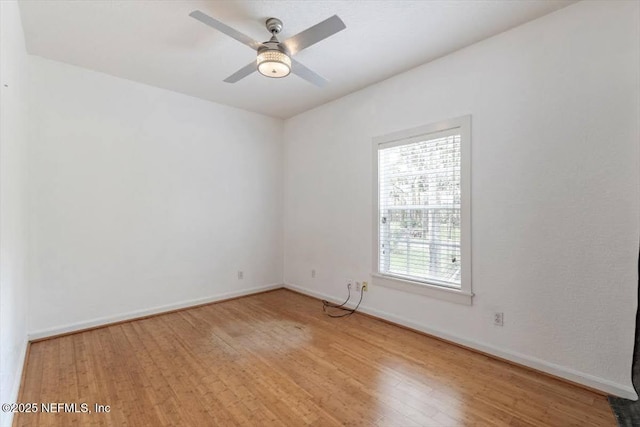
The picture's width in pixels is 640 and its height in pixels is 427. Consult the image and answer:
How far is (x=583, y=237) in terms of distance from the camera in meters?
2.15

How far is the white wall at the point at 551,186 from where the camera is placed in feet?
6.61

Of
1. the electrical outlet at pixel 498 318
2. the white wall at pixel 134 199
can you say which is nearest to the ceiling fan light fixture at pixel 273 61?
the white wall at pixel 134 199

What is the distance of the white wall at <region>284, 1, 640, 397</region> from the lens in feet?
6.61

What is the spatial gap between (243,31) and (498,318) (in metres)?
3.33

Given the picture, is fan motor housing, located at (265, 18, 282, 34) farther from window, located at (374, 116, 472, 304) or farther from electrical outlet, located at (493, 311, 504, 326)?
electrical outlet, located at (493, 311, 504, 326)

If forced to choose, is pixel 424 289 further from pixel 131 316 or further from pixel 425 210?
pixel 131 316

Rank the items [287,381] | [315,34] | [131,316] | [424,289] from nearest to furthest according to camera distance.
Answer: [315,34] < [287,381] < [424,289] < [131,316]

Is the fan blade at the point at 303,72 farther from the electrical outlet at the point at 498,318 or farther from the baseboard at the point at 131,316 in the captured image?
the baseboard at the point at 131,316

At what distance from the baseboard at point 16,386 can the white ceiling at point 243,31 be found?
270cm

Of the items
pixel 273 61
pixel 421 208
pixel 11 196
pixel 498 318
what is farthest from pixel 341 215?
pixel 11 196

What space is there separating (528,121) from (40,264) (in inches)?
184

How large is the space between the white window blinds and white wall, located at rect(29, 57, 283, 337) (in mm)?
2148

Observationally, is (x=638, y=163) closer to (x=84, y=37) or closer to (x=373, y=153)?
(x=373, y=153)

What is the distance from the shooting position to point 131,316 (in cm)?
341
